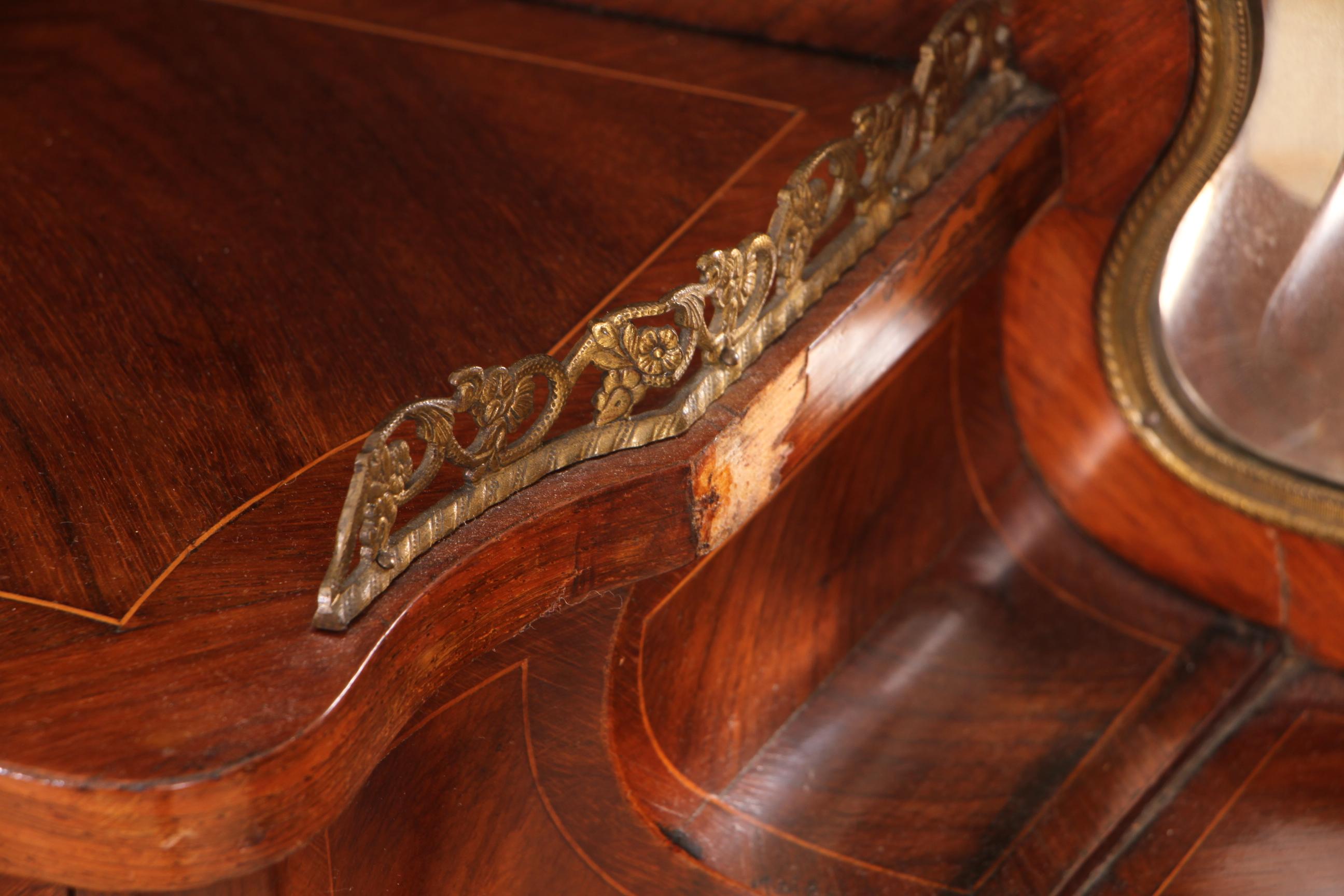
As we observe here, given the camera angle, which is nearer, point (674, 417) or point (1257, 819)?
point (674, 417)

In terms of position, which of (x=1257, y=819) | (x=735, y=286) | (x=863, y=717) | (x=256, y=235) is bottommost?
(x=863, y=717)

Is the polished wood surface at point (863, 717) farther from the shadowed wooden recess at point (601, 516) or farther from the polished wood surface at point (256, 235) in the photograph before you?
the polished wood surface at point (256, 235)

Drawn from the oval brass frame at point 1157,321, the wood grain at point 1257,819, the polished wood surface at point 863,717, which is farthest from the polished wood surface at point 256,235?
the wood grain at point 1257,819

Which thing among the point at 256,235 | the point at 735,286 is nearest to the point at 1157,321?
the point at 735,286

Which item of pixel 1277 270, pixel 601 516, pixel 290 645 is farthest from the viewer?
pixel 1277 270

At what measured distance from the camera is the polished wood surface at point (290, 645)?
2.32 feet

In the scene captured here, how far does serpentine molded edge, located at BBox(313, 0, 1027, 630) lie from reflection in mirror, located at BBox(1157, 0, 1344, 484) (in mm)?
280

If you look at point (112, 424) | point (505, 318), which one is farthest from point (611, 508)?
point (112, 424)

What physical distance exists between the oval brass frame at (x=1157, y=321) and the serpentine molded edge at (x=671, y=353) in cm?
22

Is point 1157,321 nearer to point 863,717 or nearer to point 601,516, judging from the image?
point 863,717

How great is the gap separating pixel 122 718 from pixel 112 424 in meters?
0.32

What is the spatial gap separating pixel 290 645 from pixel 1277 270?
3.41 feet

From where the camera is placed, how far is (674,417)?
96 centimetres

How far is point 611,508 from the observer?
91 cm
